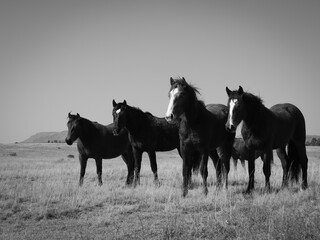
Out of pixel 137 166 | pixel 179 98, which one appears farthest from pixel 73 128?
pixel 179 98

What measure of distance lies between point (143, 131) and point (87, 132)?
7.55 feet

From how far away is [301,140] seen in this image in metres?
10.1

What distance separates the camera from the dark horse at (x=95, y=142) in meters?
11.1

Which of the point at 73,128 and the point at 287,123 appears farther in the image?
the point at 73,128

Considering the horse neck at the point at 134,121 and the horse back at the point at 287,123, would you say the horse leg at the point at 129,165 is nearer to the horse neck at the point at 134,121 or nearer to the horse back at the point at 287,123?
the horse neck at the point at 134,121

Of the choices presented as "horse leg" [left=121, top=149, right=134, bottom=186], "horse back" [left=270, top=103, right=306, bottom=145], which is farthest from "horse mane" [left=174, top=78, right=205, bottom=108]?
"horse leg" [left=121, top=149, right=134, bottom=186]

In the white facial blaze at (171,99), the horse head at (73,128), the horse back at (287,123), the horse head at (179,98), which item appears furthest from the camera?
the horse head at (73,128)

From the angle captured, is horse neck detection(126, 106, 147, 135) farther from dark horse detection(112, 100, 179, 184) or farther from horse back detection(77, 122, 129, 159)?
horse back detection(77, 122, 129, 159)

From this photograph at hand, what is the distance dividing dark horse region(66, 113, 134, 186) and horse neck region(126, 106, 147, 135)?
69.8 inches

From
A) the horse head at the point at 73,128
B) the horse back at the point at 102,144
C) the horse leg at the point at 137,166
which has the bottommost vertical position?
the horse leg at the point at 137,166

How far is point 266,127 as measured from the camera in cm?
847

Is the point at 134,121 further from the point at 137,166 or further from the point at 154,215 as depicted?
the point at 154,215

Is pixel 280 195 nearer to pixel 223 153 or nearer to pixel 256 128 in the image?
pixel 256 128

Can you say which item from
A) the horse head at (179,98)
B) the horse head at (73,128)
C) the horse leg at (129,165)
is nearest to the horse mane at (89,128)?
the horse head at (73,128)
